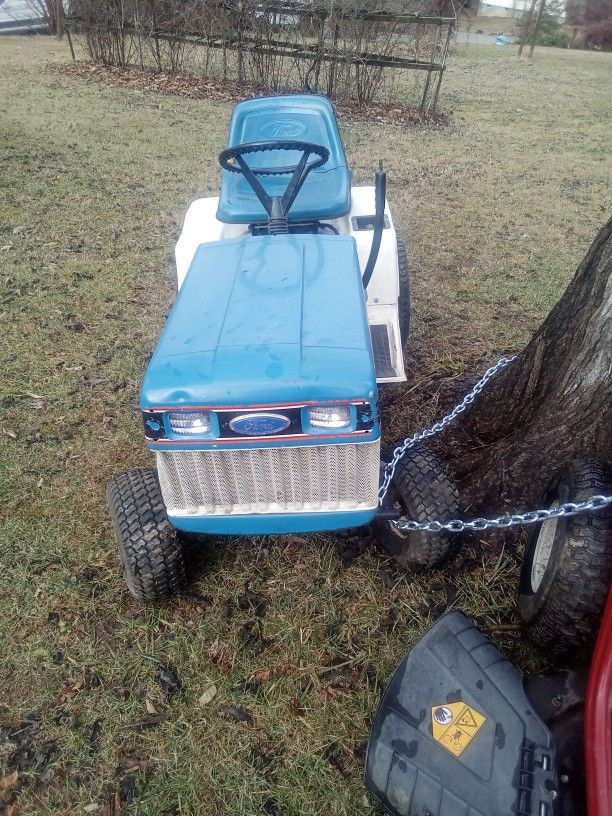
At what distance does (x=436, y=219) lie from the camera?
5320mm

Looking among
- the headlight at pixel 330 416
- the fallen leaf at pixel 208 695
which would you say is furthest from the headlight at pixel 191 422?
the fallen leaf at pixel 208 695

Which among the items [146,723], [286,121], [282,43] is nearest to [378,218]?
[286,121]

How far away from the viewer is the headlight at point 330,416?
5.65 ft

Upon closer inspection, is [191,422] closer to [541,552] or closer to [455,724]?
[455,724]

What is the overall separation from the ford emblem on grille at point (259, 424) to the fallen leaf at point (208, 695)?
0.87m

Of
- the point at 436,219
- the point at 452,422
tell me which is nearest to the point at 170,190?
the point at 436,219

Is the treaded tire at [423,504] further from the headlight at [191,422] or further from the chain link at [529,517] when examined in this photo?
the headlight at [191,422]

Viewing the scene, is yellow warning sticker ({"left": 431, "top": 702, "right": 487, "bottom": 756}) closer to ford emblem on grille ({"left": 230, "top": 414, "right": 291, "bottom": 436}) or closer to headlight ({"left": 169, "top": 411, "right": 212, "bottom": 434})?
ford emblem on grille ({"left": 230, "top": 414, "right": 291, "bottom": 436})

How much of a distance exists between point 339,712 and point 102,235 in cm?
416

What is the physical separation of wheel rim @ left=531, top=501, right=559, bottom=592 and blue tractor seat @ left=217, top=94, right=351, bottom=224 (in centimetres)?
162

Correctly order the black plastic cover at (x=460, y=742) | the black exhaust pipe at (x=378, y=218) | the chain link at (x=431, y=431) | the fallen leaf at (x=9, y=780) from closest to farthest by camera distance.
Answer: the black plastic cover at (x=460, y=742), the fallen leaf at (x=9, y=780), the chain link at (x=431, y=431), the black exhaust pipe at (x=378, y=218)

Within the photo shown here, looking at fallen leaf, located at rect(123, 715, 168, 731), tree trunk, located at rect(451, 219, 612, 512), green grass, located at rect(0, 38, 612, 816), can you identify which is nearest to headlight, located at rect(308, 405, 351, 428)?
green grass, located at rect(0, 38, 612, 816)

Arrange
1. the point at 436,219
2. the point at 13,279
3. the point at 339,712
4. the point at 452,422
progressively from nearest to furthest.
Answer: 1. the point at 339,712
2. the point at 452,422
3. the point at 13,279
4. the point at 436,219

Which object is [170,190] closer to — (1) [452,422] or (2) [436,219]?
(2) [436,219]
